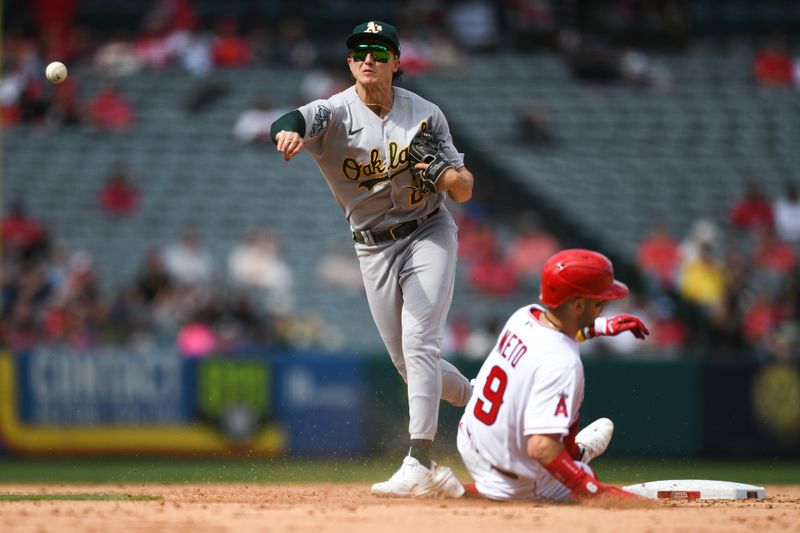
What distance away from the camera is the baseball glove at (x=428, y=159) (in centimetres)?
593

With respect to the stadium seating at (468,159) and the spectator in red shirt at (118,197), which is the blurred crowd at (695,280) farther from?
the spectator in red shirt at (118,197)

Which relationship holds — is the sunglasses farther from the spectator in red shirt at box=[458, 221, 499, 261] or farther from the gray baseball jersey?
the spectator in red shirt at box=[458, 221, 499, 261]

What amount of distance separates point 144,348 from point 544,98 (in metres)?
7.35

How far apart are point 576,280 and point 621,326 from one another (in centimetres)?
64

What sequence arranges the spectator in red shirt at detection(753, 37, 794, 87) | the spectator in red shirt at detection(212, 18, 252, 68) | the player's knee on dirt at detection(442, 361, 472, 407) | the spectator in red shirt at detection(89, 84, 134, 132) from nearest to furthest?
the player's knee on dirt at detection(442, 361, 472, 407), the spectator in red shirt at detection(89, 84, 134, 132), the spectator in red shirt at detection(212, 18, 252, 68), the spectator in red shirt at detection(753, 37, 794, 87)

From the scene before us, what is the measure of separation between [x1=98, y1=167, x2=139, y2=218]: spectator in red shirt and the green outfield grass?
166 inches

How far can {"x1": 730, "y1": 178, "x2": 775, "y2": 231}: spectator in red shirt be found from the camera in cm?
1487

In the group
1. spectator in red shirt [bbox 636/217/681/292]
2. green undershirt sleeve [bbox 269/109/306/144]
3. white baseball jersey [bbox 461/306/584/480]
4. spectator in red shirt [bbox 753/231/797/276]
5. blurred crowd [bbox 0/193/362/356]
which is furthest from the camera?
spectator in red shirt [bbox 753/231/797/276]

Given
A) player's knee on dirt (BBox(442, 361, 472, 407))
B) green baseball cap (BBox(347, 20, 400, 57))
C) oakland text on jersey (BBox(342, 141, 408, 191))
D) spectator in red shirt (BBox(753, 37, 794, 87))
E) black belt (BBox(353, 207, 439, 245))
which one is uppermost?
spectator in red shirt (BBox(753, 37, 794, 87))

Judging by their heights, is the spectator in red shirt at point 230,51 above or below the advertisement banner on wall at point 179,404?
above

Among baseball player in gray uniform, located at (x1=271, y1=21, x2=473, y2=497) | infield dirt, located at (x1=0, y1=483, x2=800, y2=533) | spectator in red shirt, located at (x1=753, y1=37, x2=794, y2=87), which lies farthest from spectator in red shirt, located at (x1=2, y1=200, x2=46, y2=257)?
spectator in red shirt, located at (x1=753, y1=37, x2=794, y2=87)

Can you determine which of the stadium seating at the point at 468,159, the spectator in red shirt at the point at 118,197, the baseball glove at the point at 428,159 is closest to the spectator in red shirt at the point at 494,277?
the stadium seating at the point at 468,159

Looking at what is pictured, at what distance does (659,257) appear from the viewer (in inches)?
556

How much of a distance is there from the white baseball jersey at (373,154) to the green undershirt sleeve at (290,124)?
0.47ft
